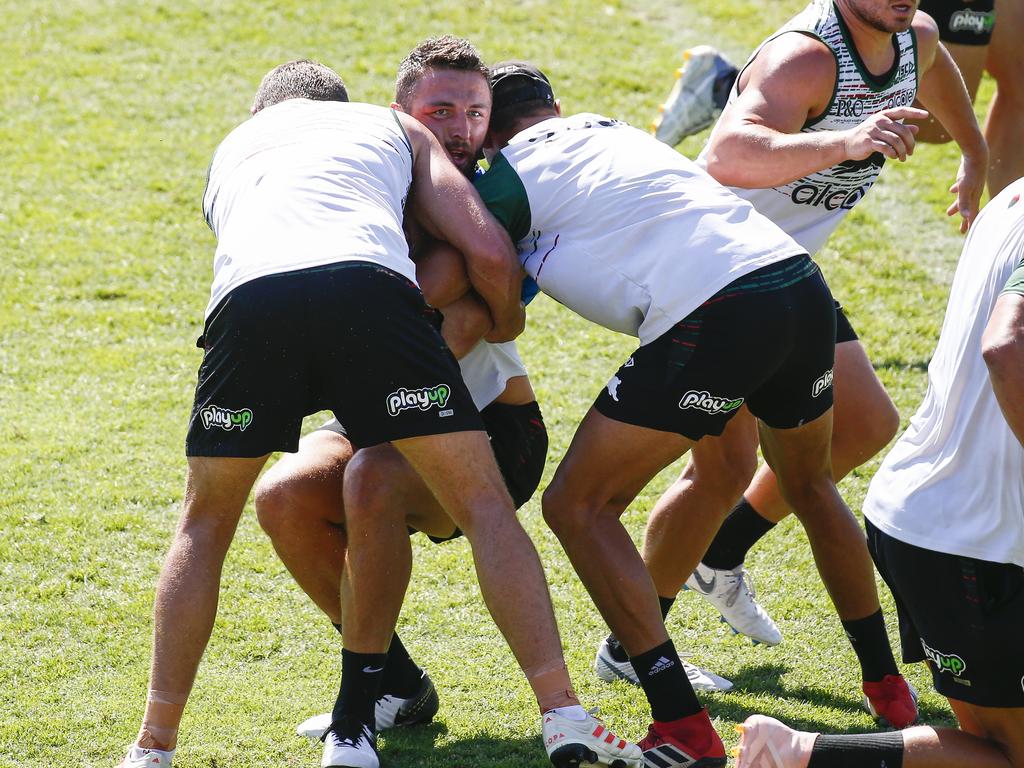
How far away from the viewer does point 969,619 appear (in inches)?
124

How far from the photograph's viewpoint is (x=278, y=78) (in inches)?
163

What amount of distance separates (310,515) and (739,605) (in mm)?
1566

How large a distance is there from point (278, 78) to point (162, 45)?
6671 millimetres

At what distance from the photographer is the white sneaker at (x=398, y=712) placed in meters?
4.03

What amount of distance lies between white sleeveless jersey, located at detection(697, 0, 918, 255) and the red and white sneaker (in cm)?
177

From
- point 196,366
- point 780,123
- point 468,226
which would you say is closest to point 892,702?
point 780,123

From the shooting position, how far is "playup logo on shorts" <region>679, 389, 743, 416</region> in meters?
3.58

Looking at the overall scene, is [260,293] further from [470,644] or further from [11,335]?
[11,335]

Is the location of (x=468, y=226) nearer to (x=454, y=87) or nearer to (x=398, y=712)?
(x=454, y=87)

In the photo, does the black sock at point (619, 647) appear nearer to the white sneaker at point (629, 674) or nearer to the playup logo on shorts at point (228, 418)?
the white sneaker at point (629, 674)

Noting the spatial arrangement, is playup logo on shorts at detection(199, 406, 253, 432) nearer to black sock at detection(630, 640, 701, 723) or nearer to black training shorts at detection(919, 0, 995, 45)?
black sock at detection(630, 640, 701, 723)

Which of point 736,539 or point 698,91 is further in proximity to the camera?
point 698,91

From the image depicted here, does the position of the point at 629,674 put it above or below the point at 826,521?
below

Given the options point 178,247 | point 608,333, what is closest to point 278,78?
point 608,333
